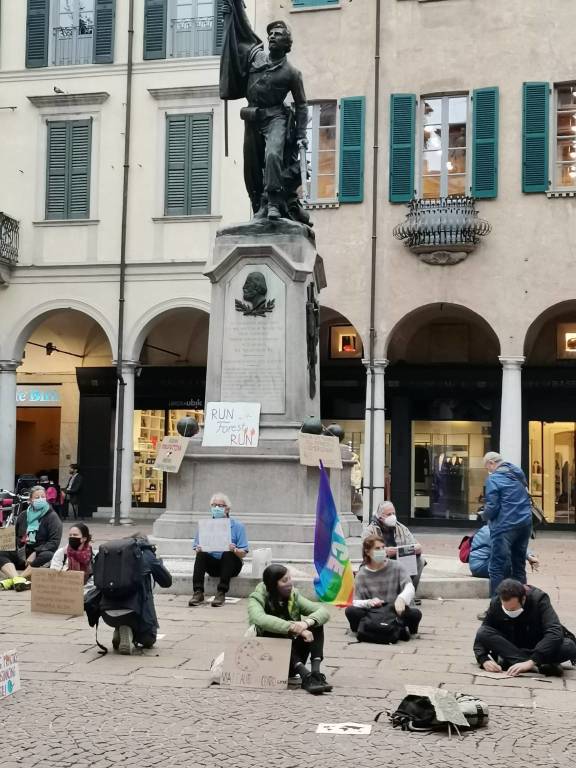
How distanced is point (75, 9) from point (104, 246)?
18.8ft

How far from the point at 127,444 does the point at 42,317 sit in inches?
140

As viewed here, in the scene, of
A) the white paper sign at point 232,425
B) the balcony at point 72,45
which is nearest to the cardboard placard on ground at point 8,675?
the white paper sign at point 232,425

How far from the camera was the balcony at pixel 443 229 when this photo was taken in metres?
22.9

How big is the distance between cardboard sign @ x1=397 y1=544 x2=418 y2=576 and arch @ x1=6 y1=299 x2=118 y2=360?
15078 millimetres

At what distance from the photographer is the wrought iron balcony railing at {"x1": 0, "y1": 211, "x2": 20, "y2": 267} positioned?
2478 centimetres

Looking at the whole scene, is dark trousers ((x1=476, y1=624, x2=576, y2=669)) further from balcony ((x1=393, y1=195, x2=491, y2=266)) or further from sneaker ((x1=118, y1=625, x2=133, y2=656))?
balcony ((x1=393, y1=195, x2=491, y2=266))

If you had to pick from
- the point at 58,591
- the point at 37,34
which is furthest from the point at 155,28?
the point at 58,591

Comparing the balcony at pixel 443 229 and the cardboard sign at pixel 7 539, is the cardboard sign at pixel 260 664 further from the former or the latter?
the balcony at pixel 443 229

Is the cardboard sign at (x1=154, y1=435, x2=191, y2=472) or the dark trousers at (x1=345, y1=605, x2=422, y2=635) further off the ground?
the cardboard sign at (x1=154, y1=435, x2=191, y2=472)

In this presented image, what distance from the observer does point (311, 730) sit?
6.16 meters

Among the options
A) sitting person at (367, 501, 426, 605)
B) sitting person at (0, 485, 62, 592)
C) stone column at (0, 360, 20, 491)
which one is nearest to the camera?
sitting person at (367, 501, 426, 605)

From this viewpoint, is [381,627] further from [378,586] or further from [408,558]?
[408,558]

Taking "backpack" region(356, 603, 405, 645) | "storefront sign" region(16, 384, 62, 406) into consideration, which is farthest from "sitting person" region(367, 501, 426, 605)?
"storefront sign" region(16, 384, 62, 406)

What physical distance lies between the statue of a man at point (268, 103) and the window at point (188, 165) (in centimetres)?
1154
